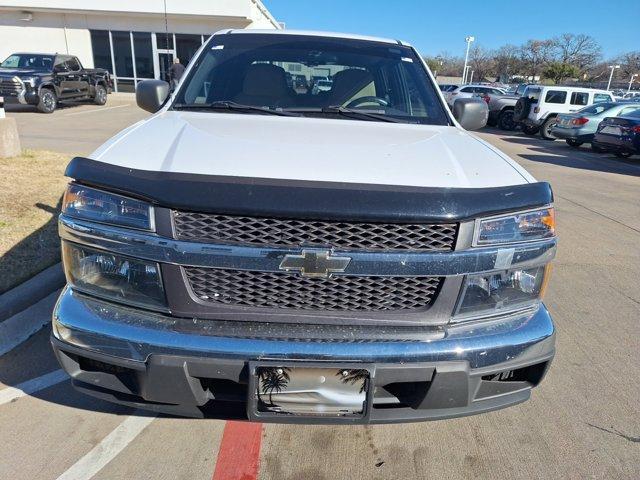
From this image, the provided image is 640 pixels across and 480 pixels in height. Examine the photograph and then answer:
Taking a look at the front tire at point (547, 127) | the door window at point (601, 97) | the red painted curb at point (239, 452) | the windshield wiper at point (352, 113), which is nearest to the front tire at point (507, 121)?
the front tire at point (547, 127)

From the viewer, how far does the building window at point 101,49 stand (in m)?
26.8

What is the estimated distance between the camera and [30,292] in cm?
353

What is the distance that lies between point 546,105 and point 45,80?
17.9m

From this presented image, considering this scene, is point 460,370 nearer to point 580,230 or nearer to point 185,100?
point 185,100

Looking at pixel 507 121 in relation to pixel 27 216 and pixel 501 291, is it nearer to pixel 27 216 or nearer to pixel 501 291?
pixel 27 216

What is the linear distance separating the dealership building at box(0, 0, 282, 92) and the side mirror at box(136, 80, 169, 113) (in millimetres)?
24627

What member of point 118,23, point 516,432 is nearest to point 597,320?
point 516,432

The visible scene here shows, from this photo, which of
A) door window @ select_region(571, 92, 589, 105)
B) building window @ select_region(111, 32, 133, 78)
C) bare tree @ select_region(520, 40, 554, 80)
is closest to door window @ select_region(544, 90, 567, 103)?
door window @ select_region(571, 92, 589, 105)

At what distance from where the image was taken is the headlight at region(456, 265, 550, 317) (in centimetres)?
185

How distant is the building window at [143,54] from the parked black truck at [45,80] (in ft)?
26.3

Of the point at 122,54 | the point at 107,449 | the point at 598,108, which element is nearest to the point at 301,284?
the point at 107,449

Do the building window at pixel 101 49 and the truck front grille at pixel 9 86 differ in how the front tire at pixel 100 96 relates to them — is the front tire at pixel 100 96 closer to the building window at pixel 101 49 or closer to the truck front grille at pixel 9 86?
the truck front grille at pixel 9 86

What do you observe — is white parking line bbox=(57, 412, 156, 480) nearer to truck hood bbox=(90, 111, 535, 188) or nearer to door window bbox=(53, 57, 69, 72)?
truck hood bbox=(90, 111, 535, 188)

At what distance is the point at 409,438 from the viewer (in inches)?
92.9
